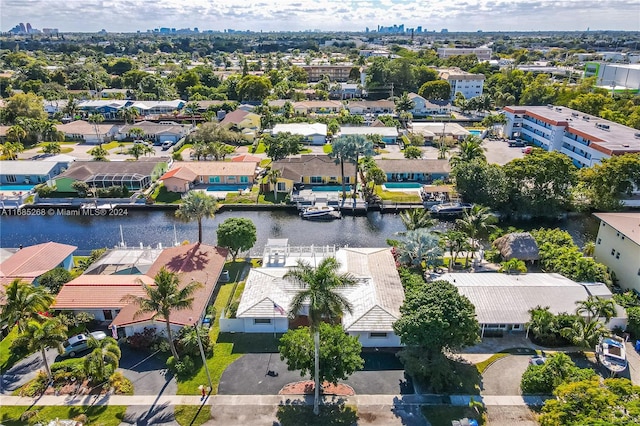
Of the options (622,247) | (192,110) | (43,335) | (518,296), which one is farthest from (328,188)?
(192,110)

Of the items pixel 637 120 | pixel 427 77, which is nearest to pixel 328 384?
pixel 637 120

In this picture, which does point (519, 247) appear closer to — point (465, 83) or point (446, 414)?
point (446, 414)

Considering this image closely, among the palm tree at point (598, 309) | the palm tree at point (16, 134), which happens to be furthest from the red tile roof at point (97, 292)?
the palm tree at point (16, 134)

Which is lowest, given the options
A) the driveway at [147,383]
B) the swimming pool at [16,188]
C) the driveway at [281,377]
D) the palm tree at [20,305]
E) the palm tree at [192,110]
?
the driveway at [281,377]

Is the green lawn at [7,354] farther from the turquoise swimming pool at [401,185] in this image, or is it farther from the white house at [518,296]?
the turquoise swimming pool at [401,185]

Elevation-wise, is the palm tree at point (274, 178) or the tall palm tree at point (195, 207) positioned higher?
the tall palm tree at point (195, 207)
